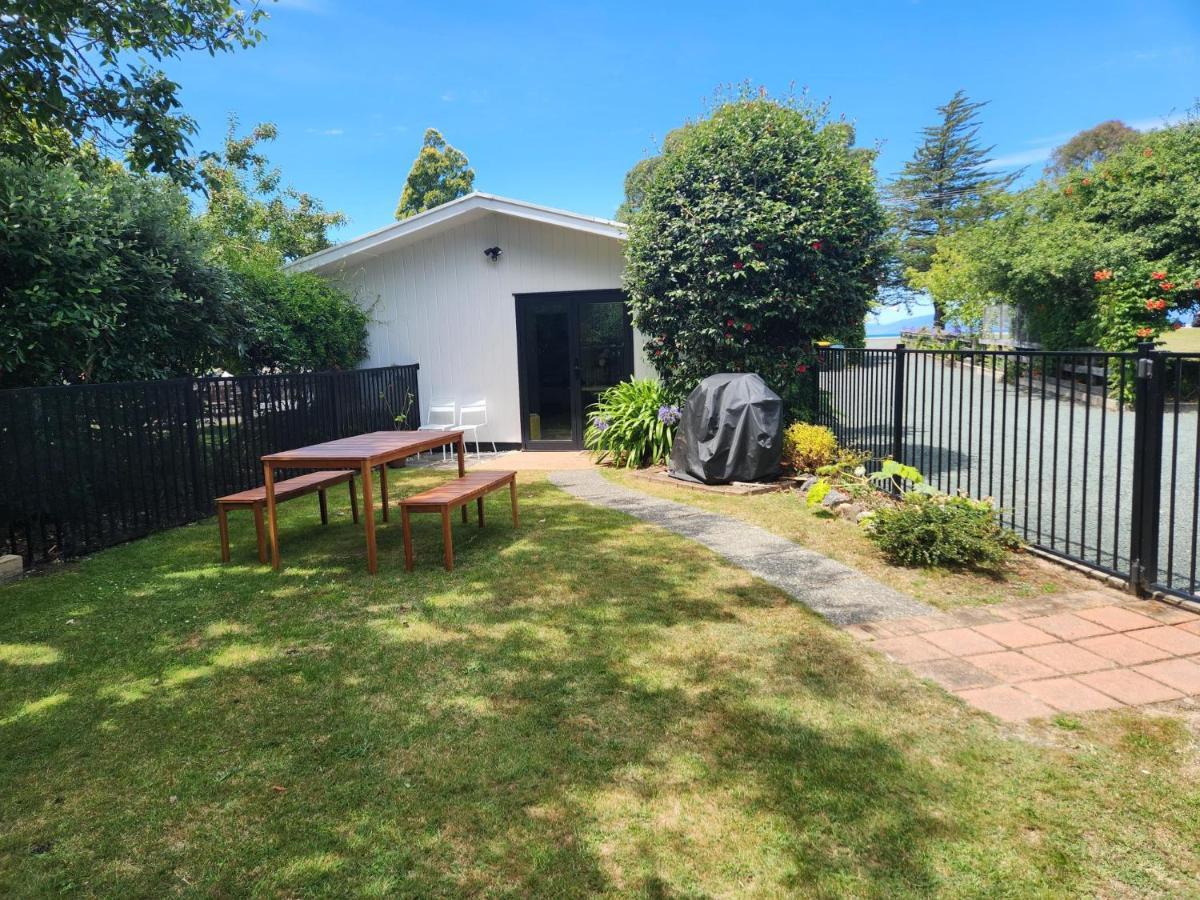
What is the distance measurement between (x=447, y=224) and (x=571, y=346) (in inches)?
110

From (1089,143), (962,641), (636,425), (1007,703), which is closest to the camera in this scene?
(1007,703)

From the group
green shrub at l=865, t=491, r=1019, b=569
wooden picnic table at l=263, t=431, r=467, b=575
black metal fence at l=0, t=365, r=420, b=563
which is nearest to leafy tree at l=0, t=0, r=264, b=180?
black metal fence at l=0, t=365, r=420, b=563

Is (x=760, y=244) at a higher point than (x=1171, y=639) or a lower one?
higher

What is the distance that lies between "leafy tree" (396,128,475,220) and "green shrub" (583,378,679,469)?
29.7 m

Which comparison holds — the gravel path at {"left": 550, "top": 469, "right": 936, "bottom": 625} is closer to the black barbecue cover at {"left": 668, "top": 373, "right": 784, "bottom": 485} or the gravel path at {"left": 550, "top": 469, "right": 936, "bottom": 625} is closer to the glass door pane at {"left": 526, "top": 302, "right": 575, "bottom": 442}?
the black barbecue cover at {"left": 668, "top": 373, "right": 784, "bottom": 485}

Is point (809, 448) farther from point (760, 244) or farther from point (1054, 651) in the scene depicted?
point (1054, 651)

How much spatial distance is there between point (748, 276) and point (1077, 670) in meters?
5.92

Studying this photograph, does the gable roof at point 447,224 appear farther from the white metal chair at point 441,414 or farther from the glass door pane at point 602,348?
the white metal chair at point 441,414

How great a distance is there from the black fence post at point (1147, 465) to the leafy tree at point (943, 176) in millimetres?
47746

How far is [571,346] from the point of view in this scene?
11.2 m

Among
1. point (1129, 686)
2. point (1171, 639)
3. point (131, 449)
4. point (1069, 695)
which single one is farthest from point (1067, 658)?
point (131, 449)

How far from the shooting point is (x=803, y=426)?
8180 mm

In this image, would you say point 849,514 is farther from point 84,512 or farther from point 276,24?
point 276,24

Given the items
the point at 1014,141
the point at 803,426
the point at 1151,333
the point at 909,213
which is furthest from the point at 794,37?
the point at 1014,141
